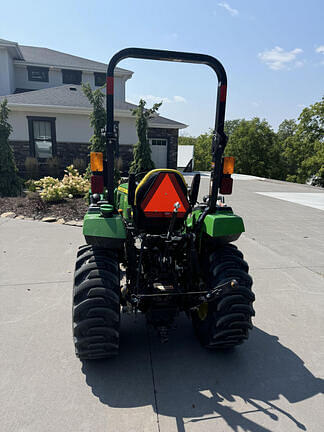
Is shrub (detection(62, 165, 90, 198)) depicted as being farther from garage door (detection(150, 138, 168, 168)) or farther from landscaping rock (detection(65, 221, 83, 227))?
garage door (detection(150, 138, 168, 168))

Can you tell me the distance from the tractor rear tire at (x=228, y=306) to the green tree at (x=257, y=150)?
43.7 metres

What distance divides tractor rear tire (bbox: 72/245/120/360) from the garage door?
16.1 metres

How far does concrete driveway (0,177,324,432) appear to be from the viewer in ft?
6.86

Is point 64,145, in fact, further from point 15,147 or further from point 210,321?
point 210,321

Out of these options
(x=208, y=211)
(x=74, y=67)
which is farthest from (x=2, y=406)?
(x=74, y=67)

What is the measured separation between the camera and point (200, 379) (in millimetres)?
2479

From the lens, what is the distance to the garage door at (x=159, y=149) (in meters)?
18.0

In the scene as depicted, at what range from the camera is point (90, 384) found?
239 centimetres

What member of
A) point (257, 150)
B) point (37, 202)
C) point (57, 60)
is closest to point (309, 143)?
point (257, 150)

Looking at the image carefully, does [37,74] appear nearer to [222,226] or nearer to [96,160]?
[96,160]

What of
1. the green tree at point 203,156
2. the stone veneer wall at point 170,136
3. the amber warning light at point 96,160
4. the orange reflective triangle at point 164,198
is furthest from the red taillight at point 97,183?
the green tree at point 203,156

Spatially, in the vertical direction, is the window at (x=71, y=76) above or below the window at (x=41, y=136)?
above

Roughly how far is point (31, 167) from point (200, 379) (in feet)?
46.4

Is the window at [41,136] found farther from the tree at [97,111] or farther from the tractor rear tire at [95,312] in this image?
the tractor rear tire at [95,312]
